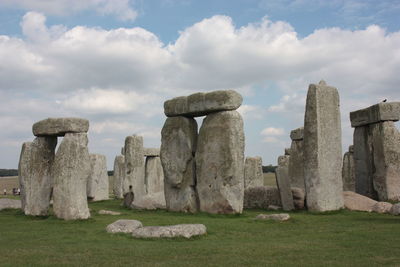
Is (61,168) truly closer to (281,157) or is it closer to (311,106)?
(311,106)

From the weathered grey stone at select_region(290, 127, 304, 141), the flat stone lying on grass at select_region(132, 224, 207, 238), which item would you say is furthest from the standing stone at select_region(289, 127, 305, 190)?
the flat stone lying on grass at select_region(132, 224, 207, 238)

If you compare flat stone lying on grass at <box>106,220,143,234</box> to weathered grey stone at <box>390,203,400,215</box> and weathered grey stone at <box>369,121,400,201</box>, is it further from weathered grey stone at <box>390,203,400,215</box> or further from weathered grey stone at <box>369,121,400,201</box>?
weathered grey stone at <box>369,121,400,201</box>

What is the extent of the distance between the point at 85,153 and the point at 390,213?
8.93m

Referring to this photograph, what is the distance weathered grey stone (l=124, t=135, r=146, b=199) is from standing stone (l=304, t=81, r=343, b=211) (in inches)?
314

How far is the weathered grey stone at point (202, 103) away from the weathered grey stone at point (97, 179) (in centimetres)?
889

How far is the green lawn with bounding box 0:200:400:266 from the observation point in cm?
742

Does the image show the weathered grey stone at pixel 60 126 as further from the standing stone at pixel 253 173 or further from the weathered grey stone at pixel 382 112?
the standing stone at pixel 253 173

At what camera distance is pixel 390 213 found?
1370 cm

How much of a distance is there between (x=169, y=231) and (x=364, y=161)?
12445 millimetres

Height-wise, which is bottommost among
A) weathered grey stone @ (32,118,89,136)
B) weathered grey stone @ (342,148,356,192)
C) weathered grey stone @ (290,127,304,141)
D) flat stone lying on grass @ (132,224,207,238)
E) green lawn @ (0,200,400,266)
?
green lawn @ (0,200,400,266)

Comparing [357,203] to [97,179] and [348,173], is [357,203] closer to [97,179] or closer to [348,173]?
[348,173]

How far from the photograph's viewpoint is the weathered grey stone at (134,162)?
19984 millimetres

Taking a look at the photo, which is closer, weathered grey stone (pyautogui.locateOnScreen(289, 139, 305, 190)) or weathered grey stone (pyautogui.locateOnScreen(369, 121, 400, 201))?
weathered grey stone (pyautogui.locateOnScreen(369, 121, 400, 201))

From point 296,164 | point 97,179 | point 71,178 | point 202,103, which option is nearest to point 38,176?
point 71,178
